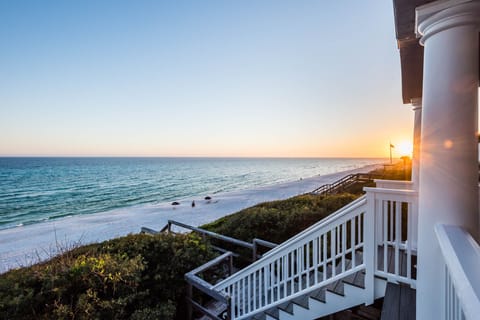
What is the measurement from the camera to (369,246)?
249 centimetres

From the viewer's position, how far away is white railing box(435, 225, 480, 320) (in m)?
0.66

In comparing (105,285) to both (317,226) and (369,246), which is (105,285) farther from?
(369,246)

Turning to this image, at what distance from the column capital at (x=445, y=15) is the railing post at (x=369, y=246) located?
5.35 feet

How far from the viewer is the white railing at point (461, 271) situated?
0.66 m

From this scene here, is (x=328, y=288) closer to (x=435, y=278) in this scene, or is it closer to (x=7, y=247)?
(x=435, y=278)

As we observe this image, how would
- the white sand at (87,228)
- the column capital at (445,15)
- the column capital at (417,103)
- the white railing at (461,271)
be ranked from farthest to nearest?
the white sand at (87,228) < the column capital at (417,103) < the column capital at (445,15) < the white railing at (461,271)

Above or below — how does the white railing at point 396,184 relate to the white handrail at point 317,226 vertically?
above

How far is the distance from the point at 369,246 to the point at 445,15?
225 centimetres

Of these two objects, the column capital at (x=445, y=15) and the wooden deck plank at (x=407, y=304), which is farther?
the wooden deck plank at (x=407, y=304)

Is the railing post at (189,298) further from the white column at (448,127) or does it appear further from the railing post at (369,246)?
the white column at (448,127)

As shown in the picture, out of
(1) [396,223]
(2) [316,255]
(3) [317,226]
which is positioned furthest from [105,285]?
(1) [396,223]

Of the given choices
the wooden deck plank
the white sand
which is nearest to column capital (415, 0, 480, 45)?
the wooden deck plank

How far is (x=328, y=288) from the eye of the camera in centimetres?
287

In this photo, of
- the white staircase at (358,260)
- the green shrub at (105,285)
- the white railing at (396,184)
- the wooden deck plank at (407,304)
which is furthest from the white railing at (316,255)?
the green shrub at (105,285)
